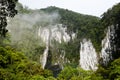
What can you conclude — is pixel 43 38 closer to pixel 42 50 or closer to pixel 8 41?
pixel 42 50

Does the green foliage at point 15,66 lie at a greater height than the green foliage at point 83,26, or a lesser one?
lesser

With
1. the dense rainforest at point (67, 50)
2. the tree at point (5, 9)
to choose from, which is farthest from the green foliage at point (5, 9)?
the dense rainforest at point (67, 50)

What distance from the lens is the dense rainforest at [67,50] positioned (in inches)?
1375

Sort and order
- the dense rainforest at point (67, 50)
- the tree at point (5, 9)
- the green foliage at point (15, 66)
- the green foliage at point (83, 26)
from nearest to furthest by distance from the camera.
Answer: the tree at point (5, 9), the green foliage at point (15, 66), the dense rainforest at point (67, 50), the green foliage at point (83, 26)

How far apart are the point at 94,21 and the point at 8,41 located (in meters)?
20.7

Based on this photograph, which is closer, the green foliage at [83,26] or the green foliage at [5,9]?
the green foliage at [5,9]

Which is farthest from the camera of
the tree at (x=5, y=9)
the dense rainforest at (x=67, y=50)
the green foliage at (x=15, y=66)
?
the dense rainforest at (x=67, y=50)

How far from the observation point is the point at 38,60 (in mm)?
64188

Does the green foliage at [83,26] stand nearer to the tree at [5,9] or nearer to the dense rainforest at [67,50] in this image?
the dense rainforest at [67,50]

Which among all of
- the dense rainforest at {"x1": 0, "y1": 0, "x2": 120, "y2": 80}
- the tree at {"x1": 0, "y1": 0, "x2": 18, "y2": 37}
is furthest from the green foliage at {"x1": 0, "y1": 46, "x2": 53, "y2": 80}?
the tree at {"x1": 0, "y1": 0, "x2": 18, "y2": 37}

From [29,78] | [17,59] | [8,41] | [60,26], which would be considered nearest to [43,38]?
[60,26]

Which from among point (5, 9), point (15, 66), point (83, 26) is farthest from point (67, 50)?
point (5, 9)

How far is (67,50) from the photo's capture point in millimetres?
66562

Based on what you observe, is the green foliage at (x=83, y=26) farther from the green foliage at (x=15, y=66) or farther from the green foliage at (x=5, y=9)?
the green foliage at (x=5, y=9)
